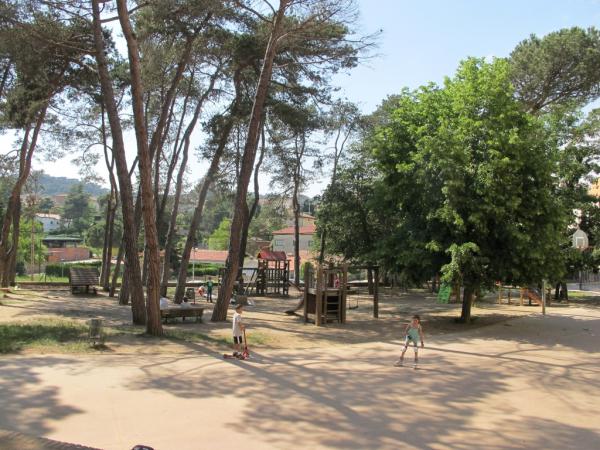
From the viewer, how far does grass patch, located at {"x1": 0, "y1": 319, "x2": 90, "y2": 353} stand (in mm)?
12656

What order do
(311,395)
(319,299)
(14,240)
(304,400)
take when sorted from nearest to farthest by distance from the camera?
(304,400)
(311,395)
(319,299)
(14,240)

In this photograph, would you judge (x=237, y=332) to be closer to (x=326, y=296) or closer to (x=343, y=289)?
(x=326, y=296)

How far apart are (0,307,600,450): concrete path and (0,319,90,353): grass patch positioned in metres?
1.06

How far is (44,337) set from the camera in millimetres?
13789

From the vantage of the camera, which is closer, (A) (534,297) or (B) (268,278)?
(A) (534,297)

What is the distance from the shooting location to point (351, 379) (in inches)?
427

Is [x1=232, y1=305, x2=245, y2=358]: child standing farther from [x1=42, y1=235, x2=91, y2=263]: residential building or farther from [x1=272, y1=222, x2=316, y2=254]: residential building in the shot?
[x1=42, y1=235, x2=91, y2=263]: residential building

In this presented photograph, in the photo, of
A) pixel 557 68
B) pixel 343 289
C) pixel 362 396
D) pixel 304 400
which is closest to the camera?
pixel 304 400

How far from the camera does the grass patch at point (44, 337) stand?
12.7 m

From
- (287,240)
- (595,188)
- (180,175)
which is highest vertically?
(595,188)

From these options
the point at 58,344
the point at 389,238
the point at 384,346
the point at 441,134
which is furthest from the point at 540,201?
the point at 58,344

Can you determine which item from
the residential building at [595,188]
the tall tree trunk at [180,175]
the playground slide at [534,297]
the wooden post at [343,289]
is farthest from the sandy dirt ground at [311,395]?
the residential building at [595,188]

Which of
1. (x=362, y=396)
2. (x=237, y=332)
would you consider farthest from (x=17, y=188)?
(x=362, y=396)

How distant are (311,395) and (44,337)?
8141 mm
